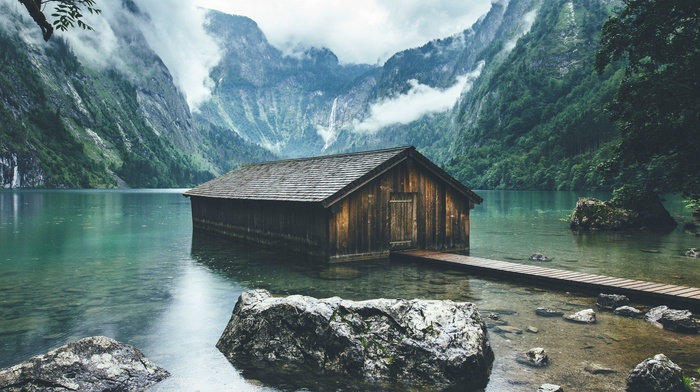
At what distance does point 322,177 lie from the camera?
2564cm

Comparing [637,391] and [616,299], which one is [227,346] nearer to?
[637,391]

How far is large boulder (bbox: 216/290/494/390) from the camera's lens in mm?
9586

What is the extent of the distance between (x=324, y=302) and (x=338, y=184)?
478 inches

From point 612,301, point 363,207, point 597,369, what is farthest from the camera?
point 363,207

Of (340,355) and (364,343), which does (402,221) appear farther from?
(340,355)

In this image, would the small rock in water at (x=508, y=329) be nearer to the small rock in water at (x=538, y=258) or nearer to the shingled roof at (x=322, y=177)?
the shingled roof at (x=322, y=177)

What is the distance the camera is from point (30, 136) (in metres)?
197

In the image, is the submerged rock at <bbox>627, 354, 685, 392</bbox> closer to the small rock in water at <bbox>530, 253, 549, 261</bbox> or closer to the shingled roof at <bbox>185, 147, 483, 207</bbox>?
the shingled roof at <bbox>185, 147, 483, 207</bbox>

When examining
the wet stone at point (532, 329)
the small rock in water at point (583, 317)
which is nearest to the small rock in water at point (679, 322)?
the small rock in water at point (583, 317)

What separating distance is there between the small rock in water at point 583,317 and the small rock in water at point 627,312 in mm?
1043

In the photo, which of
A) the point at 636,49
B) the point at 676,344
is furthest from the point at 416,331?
the point at 636,49

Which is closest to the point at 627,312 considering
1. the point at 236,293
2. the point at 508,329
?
the point at 508,329

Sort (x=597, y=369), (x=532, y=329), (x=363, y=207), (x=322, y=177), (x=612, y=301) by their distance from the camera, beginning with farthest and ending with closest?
(x=322, y=177) → (x=363, y=207) → (x=612, y=301) → (x=532, y=329) → (x=597, y=369)

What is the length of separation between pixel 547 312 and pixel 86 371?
12105 millimetres
